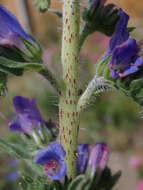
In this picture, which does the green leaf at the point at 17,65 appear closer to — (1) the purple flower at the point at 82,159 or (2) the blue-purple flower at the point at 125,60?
(2) the blue-purple flower at the point at 125,60

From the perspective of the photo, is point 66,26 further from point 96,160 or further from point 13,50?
point 96,160

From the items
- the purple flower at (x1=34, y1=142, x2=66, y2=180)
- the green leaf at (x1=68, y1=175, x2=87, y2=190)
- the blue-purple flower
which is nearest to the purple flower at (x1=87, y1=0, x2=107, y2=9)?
the blue-purple flower

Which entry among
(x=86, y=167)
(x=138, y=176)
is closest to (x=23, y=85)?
(x=138, y=176)

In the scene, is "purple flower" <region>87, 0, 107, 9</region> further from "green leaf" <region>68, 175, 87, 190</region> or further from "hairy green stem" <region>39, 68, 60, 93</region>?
"green leaf" <region>68, 175, 87, 190</region>

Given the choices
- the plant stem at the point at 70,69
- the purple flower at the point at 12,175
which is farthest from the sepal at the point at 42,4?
the purple flower at the point at 12,175

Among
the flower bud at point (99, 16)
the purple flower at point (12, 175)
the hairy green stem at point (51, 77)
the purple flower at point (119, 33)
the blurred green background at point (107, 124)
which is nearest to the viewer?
the purple flower at point (119, 33)

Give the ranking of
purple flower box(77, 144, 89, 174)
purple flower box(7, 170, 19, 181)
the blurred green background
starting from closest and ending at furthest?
purple flower box(77, 144, 89, 174), purple flower box(7, 170, 19, 181), the blurred green background
